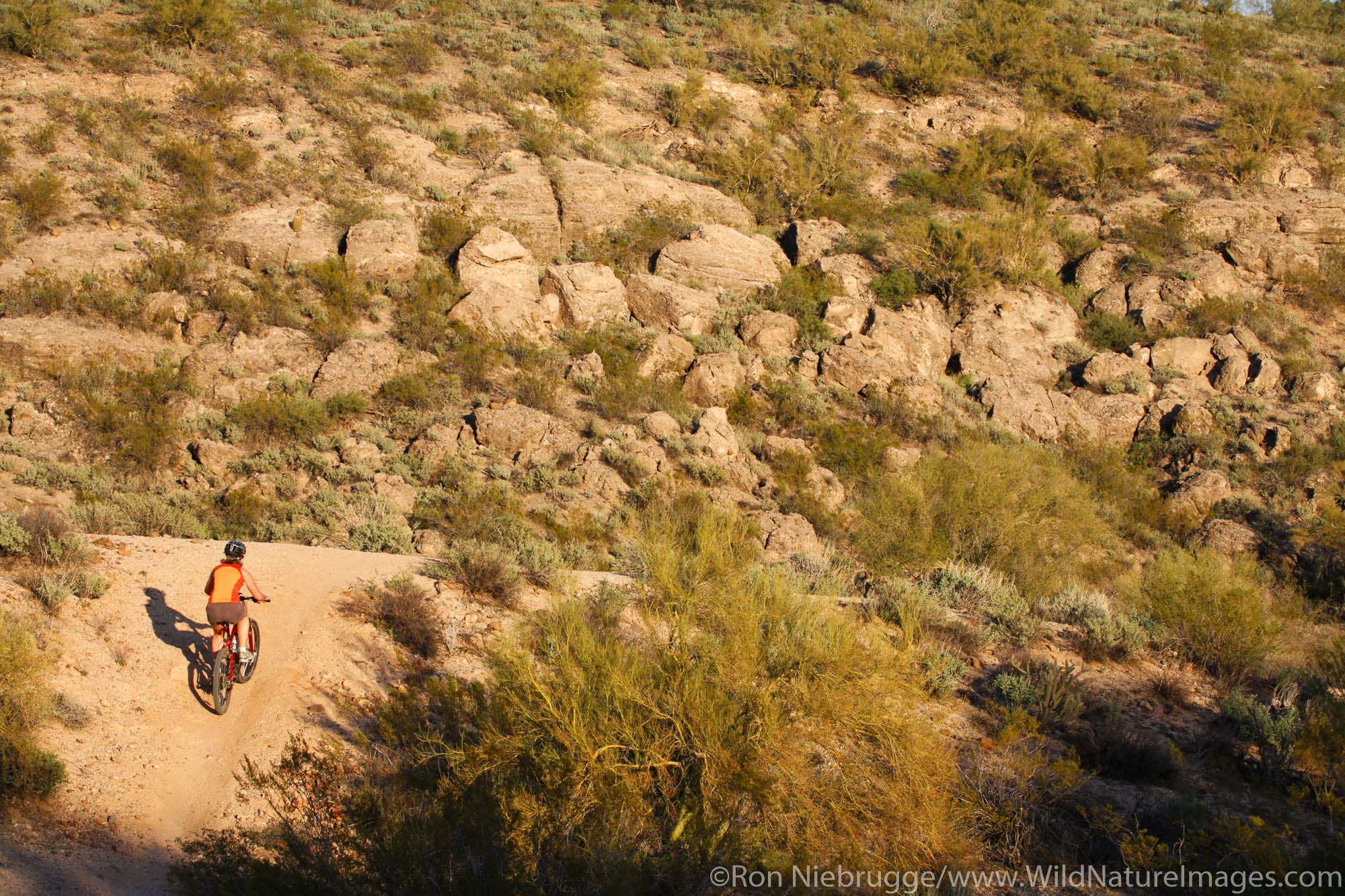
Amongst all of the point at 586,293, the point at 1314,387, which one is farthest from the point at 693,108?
the point at 1314,387

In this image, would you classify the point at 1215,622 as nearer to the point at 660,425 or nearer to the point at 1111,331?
the point at 660,425

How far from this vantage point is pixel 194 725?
6.07 metres

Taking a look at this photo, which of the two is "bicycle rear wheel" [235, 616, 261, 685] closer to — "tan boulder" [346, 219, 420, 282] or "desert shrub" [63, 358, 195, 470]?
"desert shrub" [63, 358, 195, 470]

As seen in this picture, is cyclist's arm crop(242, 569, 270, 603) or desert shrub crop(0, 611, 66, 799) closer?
desert shrub crop(0, 611, 66, 799)

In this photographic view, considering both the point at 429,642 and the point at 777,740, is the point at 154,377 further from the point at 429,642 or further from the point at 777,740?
the point at 777,740

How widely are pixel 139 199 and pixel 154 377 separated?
6.21 metres

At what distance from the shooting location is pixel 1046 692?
6.84 m

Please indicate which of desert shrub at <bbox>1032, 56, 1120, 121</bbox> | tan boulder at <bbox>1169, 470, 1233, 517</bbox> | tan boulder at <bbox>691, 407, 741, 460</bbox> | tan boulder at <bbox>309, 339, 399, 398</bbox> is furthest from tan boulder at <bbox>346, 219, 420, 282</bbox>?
desert shrub at <bbox>1032, 56, 1120, 121</bbox>

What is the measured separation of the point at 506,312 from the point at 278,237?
535cm

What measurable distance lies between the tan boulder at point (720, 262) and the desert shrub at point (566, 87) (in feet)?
22.8

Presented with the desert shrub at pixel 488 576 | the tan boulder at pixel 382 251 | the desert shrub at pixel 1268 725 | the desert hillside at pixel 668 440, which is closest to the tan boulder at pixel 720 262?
the desert hillside at pixel 668 440

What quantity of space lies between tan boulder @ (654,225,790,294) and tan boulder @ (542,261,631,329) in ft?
A: 5.54

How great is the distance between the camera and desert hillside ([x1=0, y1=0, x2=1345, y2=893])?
15.3ft

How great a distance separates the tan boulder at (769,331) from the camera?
719 inches
